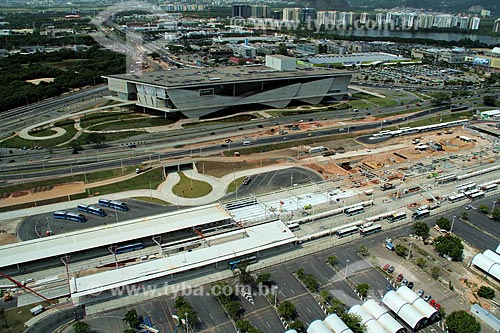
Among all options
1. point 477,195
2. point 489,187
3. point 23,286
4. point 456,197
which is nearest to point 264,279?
point 23,286

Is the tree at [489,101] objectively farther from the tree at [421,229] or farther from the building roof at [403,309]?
the building roof at [403,309]

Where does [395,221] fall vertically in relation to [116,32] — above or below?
below

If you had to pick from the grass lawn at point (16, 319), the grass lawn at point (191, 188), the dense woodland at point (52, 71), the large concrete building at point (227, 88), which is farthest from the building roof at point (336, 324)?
the dense woodland at point (52, 71)

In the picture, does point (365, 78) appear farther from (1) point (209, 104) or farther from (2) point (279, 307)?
(2) point (279, 307)

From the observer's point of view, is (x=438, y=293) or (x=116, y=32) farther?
(x=116, y=32)

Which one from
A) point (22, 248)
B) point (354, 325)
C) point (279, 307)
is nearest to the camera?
point (354, 325)

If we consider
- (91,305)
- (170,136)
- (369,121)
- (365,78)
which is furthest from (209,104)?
(365,78)
